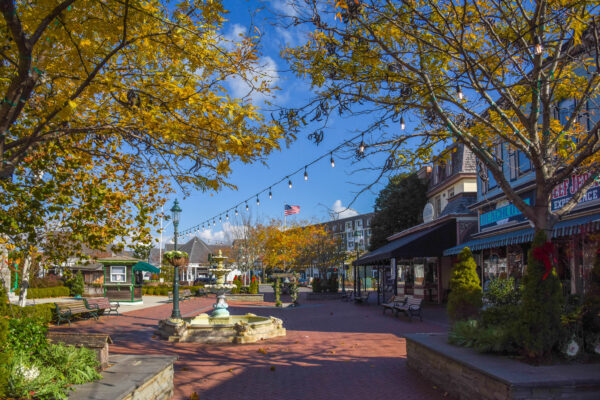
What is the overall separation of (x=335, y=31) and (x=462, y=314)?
7.81 meters

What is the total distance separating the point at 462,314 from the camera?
11.7m

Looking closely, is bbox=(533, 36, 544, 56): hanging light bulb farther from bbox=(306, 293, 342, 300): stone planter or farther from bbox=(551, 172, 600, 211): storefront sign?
bbox=(306, 293, 342, 300): stone planter

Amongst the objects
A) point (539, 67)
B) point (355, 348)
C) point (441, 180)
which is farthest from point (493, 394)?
point (441, 180)

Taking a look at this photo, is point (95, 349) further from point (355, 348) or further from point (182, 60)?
point (355, 348)

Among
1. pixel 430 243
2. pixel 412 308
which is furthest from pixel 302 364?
pixel 430 243

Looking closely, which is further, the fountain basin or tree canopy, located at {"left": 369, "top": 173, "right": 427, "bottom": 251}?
tree canopy, located at {"left": 369, "top": 173, "right": 427, "bottom": 251}

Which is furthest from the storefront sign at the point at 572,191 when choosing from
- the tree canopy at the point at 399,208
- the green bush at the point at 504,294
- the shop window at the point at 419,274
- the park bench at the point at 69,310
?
the tree canopy at the point at 399,208

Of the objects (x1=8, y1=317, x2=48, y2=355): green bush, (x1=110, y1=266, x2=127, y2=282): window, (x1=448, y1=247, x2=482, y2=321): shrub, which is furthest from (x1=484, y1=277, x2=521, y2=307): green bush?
(x1=110, y1=266, x2=127, y2=282): window

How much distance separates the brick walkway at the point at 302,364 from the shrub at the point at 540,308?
60.1 inches

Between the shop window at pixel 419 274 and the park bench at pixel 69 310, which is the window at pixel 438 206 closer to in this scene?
the shop window at pixel 419 274

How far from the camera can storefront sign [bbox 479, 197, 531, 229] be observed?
665 inches

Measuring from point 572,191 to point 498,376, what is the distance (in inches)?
383

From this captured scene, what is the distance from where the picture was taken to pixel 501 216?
18.3 m

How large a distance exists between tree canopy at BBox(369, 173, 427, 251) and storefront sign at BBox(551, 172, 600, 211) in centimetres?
2088
